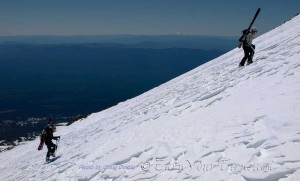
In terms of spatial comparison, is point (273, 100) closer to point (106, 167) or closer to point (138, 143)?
point (138, 143)

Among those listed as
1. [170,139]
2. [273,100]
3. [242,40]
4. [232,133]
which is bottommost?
[170,139]

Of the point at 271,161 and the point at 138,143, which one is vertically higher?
the point at 271,161

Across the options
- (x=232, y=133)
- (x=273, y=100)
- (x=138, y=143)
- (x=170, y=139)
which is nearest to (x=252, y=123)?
(x=232, y=133)

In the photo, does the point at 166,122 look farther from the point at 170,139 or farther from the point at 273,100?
the point at 273,100

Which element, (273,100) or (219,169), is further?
(273,100)

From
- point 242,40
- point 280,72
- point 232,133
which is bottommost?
point 232,133

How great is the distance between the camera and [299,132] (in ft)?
23.6

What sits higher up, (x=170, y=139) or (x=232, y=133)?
(x=232, y=133)

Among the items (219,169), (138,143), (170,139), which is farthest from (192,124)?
(219,169)

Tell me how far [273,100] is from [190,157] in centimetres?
355

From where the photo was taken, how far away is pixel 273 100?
32.7 feet

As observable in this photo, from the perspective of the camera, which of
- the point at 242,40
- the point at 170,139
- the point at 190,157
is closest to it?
the point at 190,157

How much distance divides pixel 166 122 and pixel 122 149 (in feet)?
7.83

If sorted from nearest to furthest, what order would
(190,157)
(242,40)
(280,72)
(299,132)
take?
(299,132)
(190,157)
(280,72)
(242,40)
